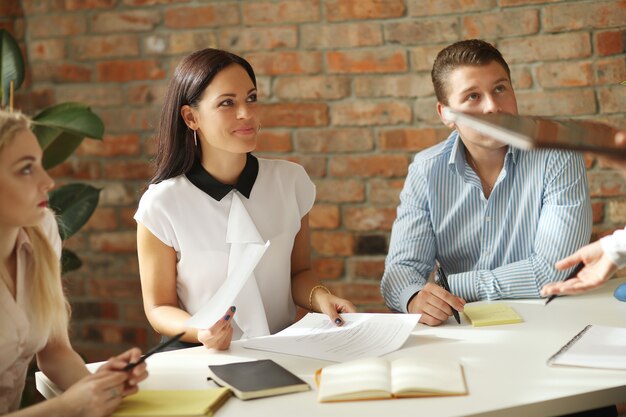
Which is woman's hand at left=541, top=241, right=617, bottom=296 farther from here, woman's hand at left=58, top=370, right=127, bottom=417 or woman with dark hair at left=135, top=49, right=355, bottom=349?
woman's hand at left=58, top=370, right=127, bottom=417

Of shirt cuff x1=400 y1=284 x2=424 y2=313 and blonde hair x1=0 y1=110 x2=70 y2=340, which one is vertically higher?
blonde hair x1=0 y1=110 x2=70 y2=340

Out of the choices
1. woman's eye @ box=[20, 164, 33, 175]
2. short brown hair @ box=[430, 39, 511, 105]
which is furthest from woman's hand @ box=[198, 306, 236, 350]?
short brown hair @ box=[430, 39, 511, 105]

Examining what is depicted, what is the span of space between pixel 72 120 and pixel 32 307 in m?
1.19

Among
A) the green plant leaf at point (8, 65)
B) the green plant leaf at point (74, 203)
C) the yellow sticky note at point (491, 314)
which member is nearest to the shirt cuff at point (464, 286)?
the yellow sticky note at point (491, 314)

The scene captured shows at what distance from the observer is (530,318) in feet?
5.86

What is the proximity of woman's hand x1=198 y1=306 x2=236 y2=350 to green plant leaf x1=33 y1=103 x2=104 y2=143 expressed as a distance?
41.6 inches

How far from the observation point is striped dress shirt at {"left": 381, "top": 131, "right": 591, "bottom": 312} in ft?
6.67

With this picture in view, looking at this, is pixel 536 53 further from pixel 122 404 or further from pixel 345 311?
pixel 122 404

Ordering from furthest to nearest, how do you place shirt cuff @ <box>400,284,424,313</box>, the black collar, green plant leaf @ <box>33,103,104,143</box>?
green plant leaf @ <box>33,103,104,143</box>, the black collar, shirt cuff @ <box>400,284,424,313</box>

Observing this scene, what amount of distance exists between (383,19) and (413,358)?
1.58m

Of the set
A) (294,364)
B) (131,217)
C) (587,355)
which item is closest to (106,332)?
(131,217)

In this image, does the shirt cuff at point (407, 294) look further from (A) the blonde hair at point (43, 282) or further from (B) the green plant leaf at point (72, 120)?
(B) the green plant leaf at point (72, 120)

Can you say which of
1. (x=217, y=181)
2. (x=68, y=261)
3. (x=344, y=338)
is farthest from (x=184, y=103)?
(x=68, y=261)

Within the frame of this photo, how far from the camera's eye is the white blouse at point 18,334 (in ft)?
4.58
